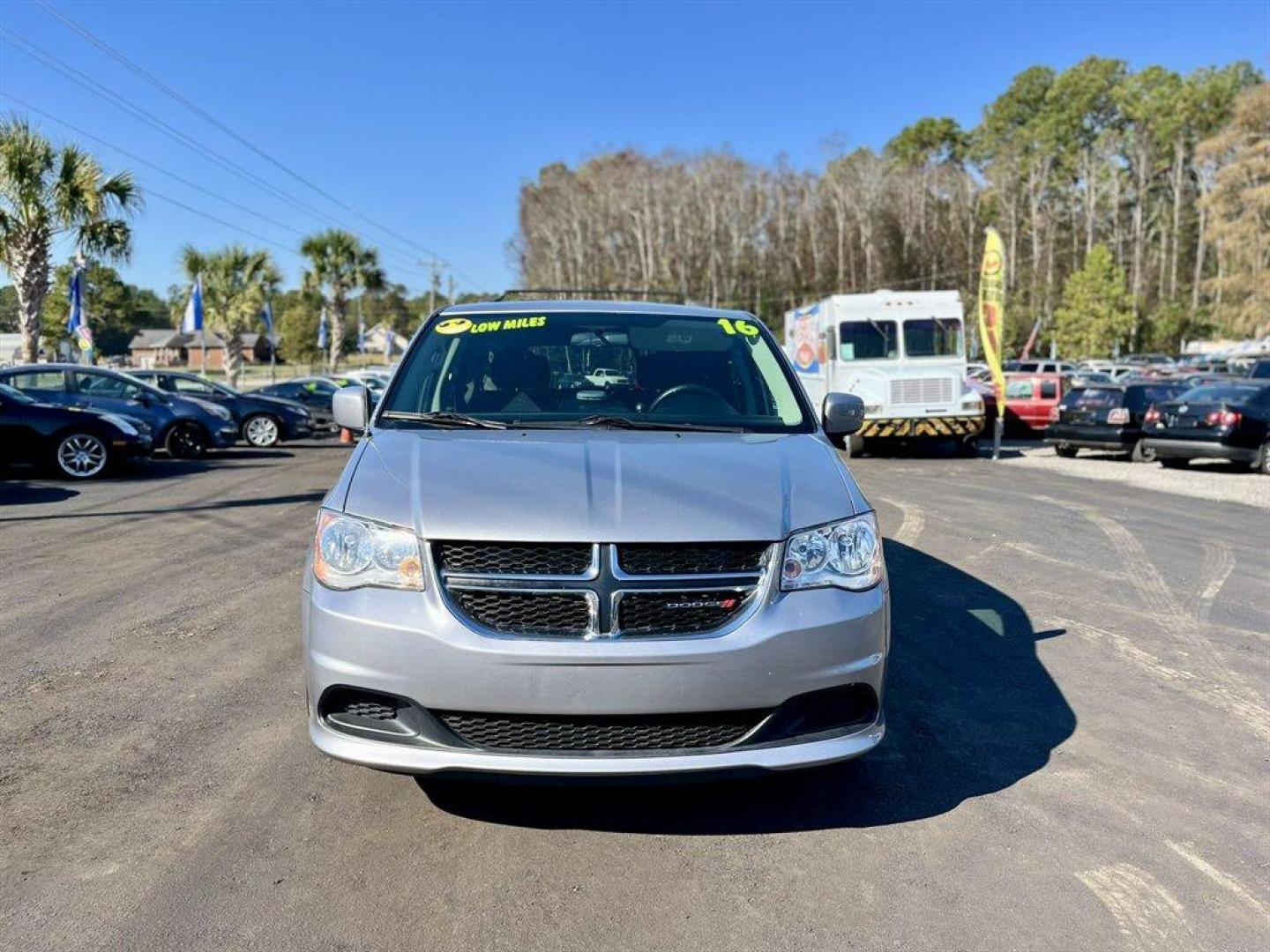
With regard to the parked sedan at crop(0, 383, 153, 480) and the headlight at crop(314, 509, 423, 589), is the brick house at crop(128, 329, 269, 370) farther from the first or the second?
the headlight at crop(314, 509, 423, 589)

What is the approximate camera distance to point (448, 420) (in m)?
4.27

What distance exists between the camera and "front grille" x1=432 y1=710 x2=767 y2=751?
3131 millimetres

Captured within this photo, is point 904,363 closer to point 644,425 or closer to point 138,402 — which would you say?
point 138,402

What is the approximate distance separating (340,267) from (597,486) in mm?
49558

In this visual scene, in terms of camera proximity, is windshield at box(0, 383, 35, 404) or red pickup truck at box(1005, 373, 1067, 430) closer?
windshield at box(0, 383, 35, 404)

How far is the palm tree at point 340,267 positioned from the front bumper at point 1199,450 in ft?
132

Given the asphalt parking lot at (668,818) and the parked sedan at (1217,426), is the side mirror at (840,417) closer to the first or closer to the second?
the asphalt parking lot at (668,818)

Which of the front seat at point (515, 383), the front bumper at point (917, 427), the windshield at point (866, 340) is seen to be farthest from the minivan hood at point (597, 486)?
the windshield at point (866, 340)

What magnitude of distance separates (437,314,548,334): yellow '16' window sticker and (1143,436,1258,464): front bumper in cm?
1532

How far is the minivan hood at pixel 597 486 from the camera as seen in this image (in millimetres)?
3184

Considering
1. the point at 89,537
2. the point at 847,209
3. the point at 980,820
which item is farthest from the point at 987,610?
the point at 847,209

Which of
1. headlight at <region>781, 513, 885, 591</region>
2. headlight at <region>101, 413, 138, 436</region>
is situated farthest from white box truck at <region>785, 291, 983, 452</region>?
headlight at <region>781, 513, 885, 591</region>

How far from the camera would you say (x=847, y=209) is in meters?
70.7

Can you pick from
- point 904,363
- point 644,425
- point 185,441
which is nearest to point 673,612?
point 644,425
